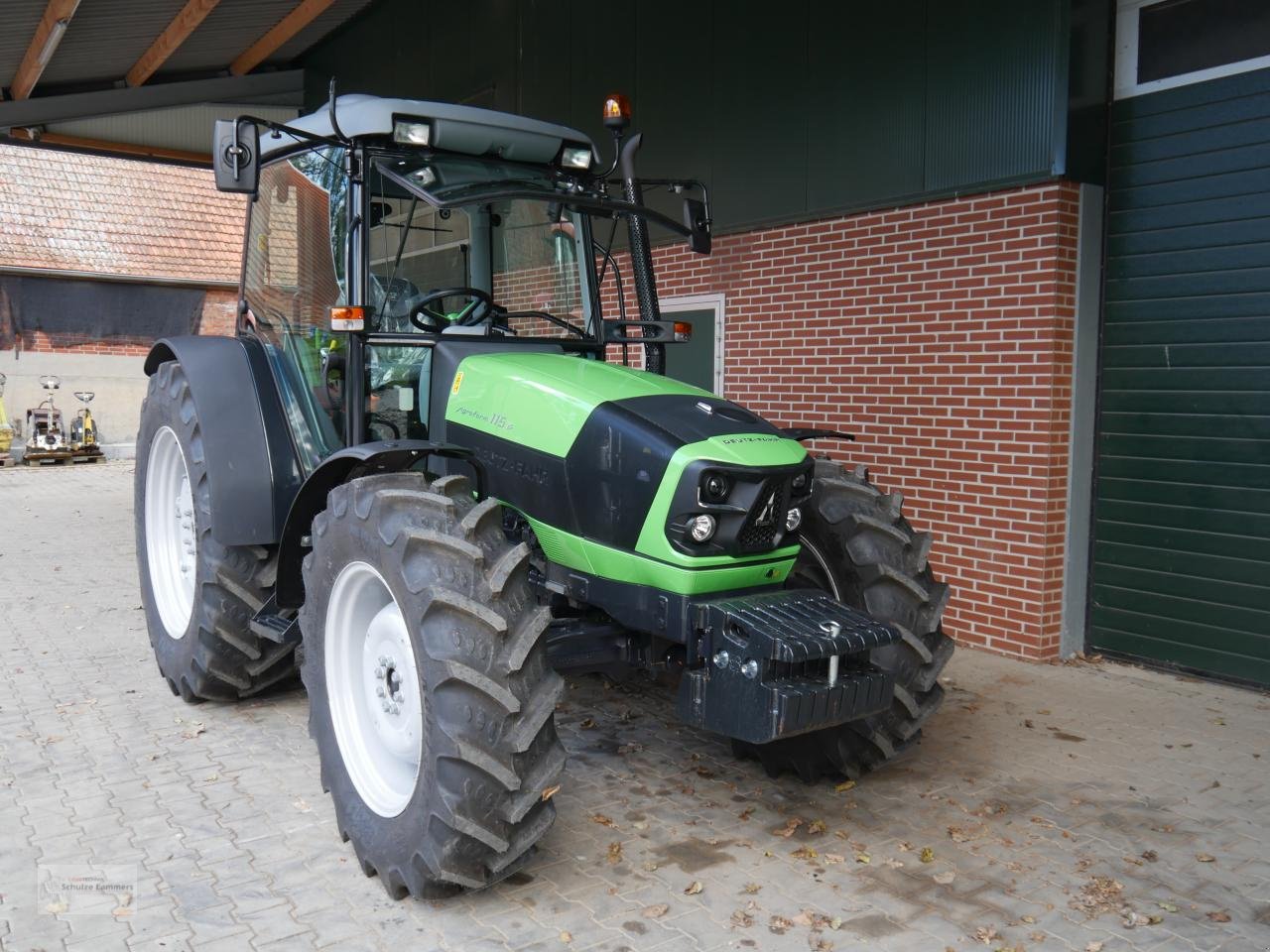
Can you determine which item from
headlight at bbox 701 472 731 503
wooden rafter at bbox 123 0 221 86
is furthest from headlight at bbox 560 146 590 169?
wooden rafter at bbox 123 0 221 86

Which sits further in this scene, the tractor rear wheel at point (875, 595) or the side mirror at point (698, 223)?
the side mirror at point (698, 223)

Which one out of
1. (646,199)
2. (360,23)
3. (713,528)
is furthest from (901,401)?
(360,23)

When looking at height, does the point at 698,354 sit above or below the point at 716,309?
below

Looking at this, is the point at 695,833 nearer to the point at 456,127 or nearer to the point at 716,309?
the point at 456,127

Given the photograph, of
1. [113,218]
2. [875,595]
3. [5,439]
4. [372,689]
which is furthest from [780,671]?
[113,218]

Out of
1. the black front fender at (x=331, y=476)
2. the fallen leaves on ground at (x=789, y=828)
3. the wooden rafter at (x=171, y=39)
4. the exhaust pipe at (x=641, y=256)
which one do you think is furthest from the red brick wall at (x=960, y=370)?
the wooden rafter at (x=171, y=39)

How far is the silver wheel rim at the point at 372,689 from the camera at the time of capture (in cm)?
342

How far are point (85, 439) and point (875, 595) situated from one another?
52.8ft

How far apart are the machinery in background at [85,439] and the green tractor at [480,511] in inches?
513

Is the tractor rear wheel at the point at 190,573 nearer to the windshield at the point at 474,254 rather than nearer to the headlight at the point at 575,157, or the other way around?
the windshield at the point at 474,254

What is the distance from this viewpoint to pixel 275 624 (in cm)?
443

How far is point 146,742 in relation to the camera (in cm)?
453

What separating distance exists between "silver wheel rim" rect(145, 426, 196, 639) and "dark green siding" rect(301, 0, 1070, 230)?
4.16 metres

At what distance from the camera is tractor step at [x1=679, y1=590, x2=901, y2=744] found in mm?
3133
